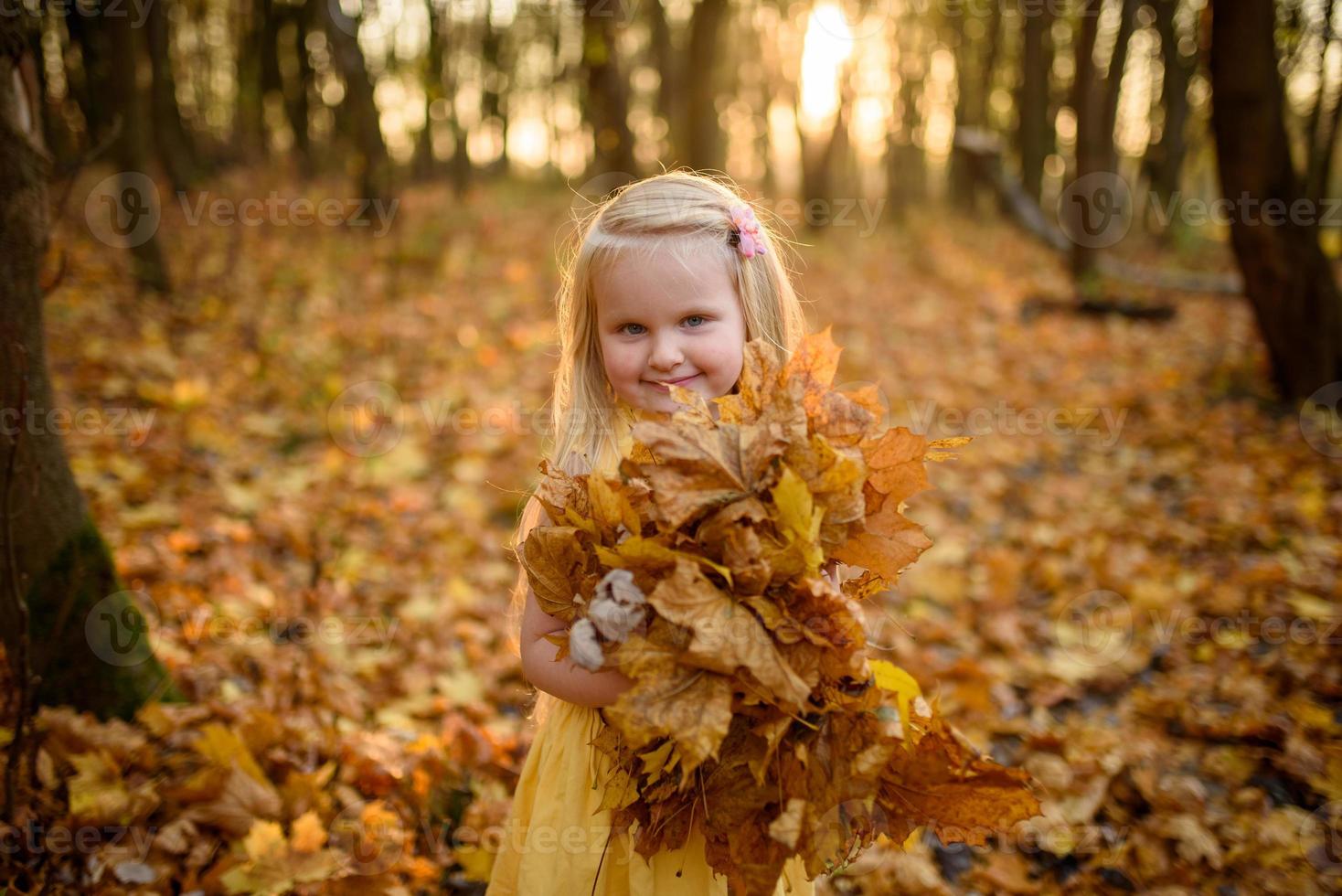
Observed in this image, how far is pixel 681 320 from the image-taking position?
66.2 inches

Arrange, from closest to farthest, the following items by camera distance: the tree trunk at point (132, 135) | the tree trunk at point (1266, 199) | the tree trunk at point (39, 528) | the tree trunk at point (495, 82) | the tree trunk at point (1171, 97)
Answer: the tree trunk at point (39, 528) → the tree trunk at point (1266, 199) → the tree trunk at point (132, 135) → the tree trunk at point (1171, 97) → the tree trunk at point (495, 82)

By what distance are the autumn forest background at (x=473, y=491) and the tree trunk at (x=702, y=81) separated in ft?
0.17

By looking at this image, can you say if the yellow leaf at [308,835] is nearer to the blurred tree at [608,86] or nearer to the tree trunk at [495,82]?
the blurred tree at [608,86]

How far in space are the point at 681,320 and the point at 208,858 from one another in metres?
1.99

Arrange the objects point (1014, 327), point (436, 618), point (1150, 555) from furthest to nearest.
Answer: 1. point (1014, 327)
2. point (1150, 555)
3. point (436, 618)

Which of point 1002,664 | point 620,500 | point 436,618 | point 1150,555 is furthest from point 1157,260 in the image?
point 620,500

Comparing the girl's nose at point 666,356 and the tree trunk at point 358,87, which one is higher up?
the tree trunk at point 358,87

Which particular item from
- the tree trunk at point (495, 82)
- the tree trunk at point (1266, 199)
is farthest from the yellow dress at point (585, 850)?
the tree trunk at point (495, 82)

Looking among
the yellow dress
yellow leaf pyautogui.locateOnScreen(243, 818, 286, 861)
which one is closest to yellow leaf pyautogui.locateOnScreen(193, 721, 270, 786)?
yellow leaf pyautogui.locateOnScreen(243, 818, 286, 861)

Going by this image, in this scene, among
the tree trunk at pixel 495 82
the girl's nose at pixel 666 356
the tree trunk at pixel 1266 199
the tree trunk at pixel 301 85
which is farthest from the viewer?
the tree trunk at pixel 495 82

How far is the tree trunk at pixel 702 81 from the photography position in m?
10.6

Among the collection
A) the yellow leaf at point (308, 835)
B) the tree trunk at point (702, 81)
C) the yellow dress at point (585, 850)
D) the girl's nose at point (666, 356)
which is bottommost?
the yellow leaf at point (308, 835)

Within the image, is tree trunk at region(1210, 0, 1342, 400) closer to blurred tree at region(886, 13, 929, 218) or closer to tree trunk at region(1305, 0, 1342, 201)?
tree trunk at region(1305, 0, 1342, 201)

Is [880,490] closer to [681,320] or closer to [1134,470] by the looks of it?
[681,320]
